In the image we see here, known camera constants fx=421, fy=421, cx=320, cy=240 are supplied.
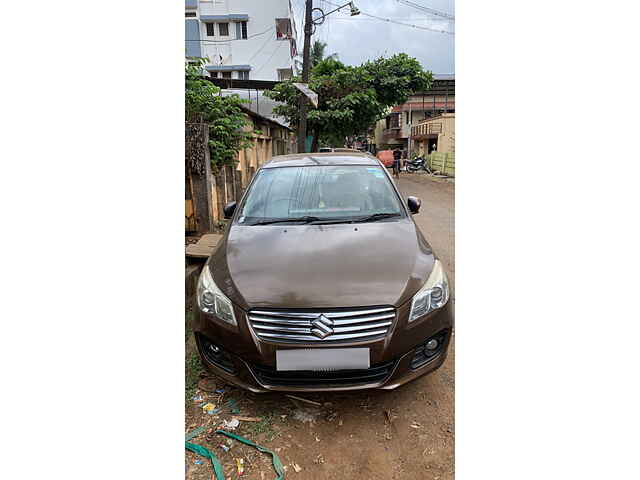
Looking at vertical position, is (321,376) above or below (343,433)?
above

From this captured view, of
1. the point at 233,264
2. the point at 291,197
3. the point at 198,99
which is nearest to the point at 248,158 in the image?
the point at 198,99

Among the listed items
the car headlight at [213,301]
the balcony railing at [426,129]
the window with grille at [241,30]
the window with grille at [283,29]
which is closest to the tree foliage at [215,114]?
the car headlight at [213,301]

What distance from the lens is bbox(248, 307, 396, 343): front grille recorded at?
194 cm

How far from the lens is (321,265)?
86.7 inches

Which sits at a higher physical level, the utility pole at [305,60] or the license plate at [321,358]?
the utility pole at [305,60]

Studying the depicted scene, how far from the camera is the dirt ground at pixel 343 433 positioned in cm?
186

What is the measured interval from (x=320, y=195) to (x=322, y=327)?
1341mm

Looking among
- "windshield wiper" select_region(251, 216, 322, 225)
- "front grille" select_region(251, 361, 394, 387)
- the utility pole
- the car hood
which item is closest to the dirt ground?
"front grille" select_region(251, 361, 394, 387)

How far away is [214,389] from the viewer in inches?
98.7

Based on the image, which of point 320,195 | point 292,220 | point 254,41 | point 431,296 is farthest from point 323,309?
point 254,41

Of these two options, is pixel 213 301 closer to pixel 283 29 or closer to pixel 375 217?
pixel 375 217

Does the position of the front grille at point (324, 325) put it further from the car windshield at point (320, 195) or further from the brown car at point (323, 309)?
the car windshield at point (320, 195)

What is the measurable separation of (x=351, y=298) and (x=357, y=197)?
1.24 metres

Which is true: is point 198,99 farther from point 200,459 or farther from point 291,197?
point 200,459
